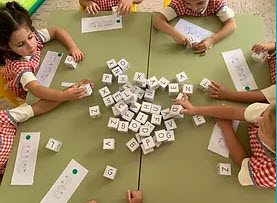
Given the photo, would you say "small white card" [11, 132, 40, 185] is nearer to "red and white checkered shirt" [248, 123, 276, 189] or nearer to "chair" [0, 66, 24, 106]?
"chair" [0, 66, 24, 106]

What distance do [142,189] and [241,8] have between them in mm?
1642

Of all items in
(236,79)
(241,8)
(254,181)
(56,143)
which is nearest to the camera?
(254,181)

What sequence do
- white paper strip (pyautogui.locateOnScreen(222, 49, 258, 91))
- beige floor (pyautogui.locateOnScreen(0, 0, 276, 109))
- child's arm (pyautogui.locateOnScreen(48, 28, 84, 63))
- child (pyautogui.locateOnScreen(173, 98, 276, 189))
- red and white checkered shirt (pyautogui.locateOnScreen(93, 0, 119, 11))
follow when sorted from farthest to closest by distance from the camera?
beige floor (pyautogui.locateOnScreen(0, 0, 276, 109)), red and white checkered shirt (pyautogui.locateOnScreen(93, 0, 119, 11)), child's arm (pyautogui.locateOnScreen(48, 28, 84, 63)), white paper strip (pyautogui.locateOnScreen(222, 49, 258, 91)), child (pyautogui.locateOnScreen(173, 98, 276, 189))

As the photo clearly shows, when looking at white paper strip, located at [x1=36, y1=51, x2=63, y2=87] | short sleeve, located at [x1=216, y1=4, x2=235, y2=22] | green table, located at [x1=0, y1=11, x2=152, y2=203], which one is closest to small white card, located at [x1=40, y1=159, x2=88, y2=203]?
green table, located at [x1=0, y1=11, x2=152, y2=203]

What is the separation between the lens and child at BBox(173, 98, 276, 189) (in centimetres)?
105

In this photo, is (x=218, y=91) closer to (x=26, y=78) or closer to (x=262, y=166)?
(x=262, y=166)

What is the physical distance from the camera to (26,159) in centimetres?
129

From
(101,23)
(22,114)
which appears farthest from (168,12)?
(22,114)

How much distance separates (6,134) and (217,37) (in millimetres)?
966

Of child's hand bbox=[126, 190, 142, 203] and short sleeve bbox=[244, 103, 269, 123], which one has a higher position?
→ short sleeve bbox=[244, 103, 269, 123]

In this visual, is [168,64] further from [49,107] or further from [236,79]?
[49,107]

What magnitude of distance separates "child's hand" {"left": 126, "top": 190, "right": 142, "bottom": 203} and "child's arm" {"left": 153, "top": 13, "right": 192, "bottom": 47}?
0.67 meters

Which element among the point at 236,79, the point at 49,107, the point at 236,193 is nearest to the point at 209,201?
the point at 236,193

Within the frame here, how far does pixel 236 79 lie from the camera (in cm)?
141
